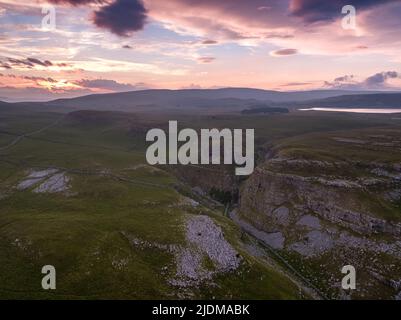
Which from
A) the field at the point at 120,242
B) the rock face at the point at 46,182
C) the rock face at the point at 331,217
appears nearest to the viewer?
the field at the point at 120,242

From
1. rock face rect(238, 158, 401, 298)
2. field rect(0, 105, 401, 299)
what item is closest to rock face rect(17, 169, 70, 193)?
field rect(0, 105, 401, 299)

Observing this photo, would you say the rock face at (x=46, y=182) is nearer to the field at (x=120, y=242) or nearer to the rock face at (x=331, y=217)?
the field at (x=120, y=242)

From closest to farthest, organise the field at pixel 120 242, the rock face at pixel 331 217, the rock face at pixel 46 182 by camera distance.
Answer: the field at pixel 120 242 < the rock face at pixel 331 217 < the rock face at pixel 46 182

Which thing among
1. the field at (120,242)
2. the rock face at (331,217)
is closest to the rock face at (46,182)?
the field at (120,242)

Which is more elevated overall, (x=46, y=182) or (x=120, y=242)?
(x=46, y=182)

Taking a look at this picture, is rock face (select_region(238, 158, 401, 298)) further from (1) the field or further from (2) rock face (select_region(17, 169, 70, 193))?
(2) rock face (select_region(17, 169, 70, 193))

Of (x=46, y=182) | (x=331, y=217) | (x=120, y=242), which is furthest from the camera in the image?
(x=46, y=182)

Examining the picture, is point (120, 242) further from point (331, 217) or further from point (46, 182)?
point (46, 182)

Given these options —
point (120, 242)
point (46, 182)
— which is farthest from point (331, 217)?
point (46, 182)
